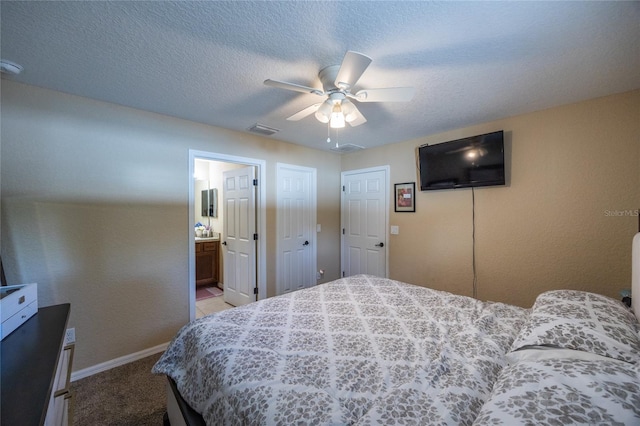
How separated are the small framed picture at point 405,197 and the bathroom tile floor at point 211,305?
9.19 feet

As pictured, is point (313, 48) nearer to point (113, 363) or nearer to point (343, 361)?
point (343, 361)

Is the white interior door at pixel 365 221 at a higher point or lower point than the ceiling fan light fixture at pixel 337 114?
lower

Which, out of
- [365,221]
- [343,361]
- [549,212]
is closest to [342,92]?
[343,361]

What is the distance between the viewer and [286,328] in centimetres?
146

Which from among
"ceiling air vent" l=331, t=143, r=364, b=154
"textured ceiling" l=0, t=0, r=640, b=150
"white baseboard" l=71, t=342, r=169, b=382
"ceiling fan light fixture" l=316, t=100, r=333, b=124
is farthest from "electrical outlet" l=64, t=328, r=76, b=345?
"ceiling air vent" l=331, t=143, r=364, b=154

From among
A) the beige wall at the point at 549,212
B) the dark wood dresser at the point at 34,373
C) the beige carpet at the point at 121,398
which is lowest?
the beige carpet at the point at 121,398

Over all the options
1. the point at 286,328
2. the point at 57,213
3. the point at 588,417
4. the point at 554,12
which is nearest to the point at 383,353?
the point at 286,328

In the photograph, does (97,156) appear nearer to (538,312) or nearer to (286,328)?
(286,328)

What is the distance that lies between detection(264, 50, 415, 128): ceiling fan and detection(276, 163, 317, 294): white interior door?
1.68 m

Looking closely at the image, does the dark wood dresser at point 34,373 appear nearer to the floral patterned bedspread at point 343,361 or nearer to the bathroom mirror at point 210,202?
the floral patterned bedspread at point 343,361

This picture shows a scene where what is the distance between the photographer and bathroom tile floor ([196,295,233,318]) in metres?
3.34

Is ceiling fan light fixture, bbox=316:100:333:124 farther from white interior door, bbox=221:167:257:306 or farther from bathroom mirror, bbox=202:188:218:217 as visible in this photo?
bathroom mirror, bbox=202:188:218:217

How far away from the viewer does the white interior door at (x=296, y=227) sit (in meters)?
3.47

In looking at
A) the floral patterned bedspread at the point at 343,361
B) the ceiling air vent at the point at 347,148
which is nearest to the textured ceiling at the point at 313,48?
the ceiling air vent at the point at 347,148
